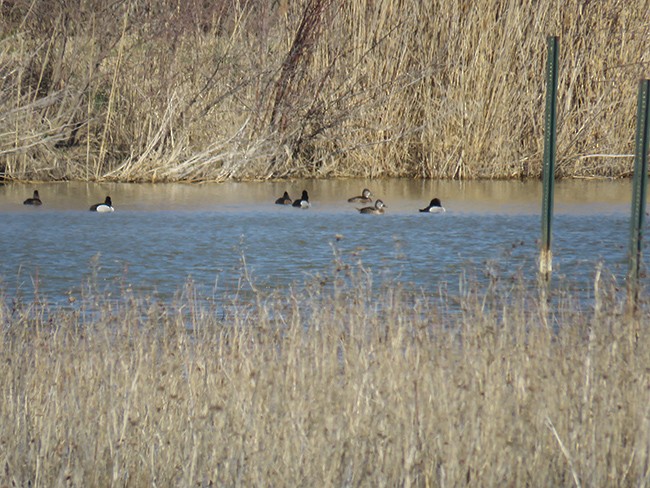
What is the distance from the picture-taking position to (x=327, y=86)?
16203mm

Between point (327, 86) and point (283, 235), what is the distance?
5456mm

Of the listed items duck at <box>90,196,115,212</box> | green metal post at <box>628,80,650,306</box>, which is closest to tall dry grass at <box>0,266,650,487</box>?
green metal post at <box>628,80,650,306</box>

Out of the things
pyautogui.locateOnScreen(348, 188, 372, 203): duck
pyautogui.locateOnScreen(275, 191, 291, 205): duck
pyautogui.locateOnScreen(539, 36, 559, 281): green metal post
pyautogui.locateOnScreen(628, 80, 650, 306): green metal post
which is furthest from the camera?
pyautogui.locateOnScreen(348, 188, 372, 203): duck

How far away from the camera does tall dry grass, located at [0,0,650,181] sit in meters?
15.4

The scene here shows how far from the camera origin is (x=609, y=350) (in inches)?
202

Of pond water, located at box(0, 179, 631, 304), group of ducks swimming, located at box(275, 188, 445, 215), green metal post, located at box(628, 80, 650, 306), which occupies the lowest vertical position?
pond water, located at box(0, 179, 631, 304)

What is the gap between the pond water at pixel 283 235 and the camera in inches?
342

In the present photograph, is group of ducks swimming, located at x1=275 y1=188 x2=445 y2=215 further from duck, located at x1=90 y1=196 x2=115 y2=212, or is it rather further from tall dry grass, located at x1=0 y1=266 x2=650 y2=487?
tall dry grass, located at x1=0 y1=266 x2=650 y2=487

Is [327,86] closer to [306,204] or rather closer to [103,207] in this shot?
[306,204]

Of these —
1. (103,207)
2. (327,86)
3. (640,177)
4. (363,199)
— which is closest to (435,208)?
(363,199)

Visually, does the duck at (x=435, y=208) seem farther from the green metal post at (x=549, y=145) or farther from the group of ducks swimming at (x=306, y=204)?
the green metal post at (x=549, y=145)

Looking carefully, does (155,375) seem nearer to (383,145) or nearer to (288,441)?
(288,441)

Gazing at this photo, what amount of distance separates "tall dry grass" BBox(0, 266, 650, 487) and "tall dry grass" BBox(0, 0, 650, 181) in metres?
10.3

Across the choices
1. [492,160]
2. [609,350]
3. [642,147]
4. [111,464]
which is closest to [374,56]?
[492,160]
